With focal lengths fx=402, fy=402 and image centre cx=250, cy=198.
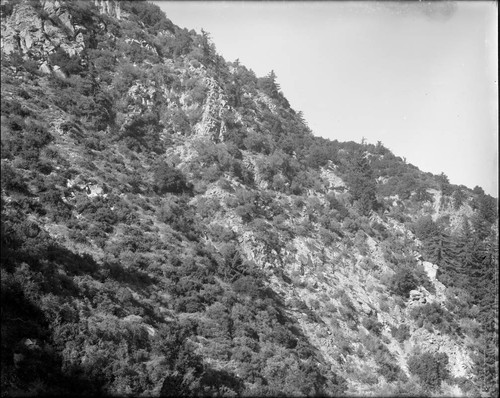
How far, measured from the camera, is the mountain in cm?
1727

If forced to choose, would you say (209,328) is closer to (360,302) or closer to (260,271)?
(260,271)

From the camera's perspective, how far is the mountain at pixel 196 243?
1727cm

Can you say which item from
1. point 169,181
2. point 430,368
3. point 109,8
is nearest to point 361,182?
point 430,368

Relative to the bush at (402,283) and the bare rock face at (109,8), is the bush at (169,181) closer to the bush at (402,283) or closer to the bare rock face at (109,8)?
the bush at (402,283)

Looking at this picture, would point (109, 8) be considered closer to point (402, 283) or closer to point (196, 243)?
point (196, 243)

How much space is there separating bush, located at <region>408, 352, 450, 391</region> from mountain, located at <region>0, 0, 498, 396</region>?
121 mm

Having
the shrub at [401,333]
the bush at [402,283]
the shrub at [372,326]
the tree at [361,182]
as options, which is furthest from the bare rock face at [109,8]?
the shrub at [401,333]

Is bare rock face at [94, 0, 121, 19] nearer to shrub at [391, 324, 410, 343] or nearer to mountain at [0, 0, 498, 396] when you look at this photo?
mountain at [0, 0, 498, 396]

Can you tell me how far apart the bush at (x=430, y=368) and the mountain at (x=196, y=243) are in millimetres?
→ 121

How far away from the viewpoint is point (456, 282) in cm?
3375

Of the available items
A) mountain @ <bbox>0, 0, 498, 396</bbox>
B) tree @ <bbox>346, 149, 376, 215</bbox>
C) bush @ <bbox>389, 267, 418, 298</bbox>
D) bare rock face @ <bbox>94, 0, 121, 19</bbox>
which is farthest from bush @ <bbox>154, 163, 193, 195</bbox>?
bare rock face @ <bbox>94, 0, 121, 19</bbox>

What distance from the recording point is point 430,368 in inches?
989

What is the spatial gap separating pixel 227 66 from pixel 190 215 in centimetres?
3114

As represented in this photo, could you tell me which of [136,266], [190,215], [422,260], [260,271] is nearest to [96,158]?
[190,215]
